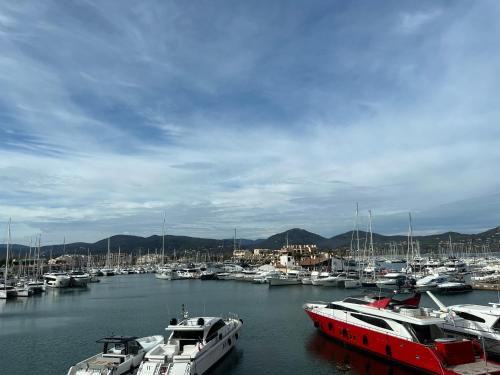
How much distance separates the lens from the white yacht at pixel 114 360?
75.9ft

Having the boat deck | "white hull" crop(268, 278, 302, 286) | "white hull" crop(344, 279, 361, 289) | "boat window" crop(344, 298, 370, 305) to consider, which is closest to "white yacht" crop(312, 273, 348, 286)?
"white hull" crop(344, 279, 361, 289)

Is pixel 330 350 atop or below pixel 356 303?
below

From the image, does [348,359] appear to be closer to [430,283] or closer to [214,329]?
[214,329]

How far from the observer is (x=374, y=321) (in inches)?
1222

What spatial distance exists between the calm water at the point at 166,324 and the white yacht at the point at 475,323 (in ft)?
24.4

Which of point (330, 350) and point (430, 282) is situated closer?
point (330, 350)

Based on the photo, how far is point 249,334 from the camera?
40156 millimetres

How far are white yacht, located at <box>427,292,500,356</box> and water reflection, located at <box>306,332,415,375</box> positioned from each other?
551 cm

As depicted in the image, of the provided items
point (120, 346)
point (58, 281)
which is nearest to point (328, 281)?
point (58, 281)

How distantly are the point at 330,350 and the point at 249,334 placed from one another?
944cm

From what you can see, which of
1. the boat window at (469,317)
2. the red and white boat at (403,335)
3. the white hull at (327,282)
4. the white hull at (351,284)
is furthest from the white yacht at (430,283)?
the red and white boat at (403,335)

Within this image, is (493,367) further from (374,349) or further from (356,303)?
(356,303)

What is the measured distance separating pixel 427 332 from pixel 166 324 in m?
29.8

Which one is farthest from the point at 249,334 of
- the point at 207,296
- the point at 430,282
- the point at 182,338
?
the point at 430,282
